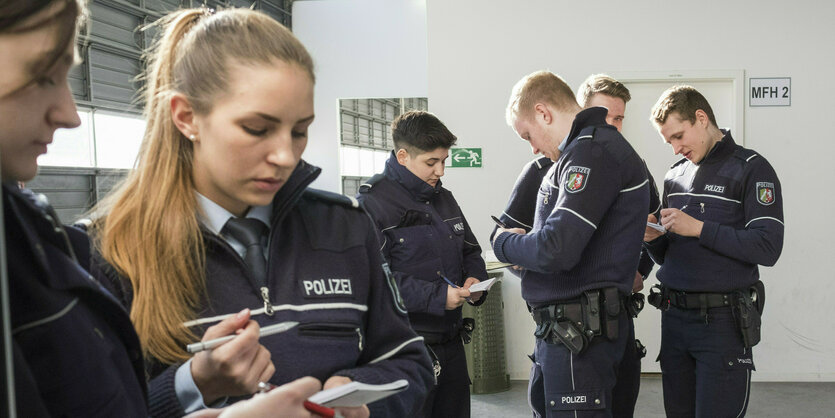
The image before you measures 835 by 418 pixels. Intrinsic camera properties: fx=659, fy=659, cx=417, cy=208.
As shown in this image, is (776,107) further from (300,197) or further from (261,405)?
(261,405)

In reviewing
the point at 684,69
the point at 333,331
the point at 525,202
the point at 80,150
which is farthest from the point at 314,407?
the point at 80,150

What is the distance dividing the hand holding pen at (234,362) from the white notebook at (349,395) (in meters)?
0.09

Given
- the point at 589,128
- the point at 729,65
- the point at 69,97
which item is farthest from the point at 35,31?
the point at 729,65

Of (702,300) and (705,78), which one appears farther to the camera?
(705,78)

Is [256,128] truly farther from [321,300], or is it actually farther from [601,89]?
[601,89]

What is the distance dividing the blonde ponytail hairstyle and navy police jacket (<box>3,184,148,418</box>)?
0.94 ft

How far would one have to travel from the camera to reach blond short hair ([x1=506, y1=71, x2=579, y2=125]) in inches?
100

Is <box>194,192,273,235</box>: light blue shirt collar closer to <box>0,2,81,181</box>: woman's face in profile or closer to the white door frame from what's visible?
<box>0,2,81,181</box>: woman's face in profile

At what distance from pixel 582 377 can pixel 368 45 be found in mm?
6434

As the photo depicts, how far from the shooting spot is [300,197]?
48.5 inches

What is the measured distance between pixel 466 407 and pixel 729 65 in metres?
3.68

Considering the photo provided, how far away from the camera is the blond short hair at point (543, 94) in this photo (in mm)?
2547

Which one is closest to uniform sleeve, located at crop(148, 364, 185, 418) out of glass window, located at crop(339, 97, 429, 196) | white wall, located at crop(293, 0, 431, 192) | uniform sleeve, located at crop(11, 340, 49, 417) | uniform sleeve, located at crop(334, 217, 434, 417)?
uniform sleeve, located at crop(334, 217, 434, 417)

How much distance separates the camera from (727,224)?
2.85 metres
